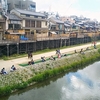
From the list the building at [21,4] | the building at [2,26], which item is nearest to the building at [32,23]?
the building at [2,26]

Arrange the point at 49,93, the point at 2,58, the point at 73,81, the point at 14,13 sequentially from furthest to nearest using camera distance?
the point at 14,13, the point at 2,58, the point at 73,81, the point at 49,93

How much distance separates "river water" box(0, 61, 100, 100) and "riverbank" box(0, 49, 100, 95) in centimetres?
87

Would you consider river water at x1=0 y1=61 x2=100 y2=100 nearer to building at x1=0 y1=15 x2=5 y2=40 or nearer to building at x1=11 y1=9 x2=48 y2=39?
building at x1=11 y1=9 x2=48 y2=39

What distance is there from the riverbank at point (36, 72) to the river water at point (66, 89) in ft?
2.84

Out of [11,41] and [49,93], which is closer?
[49,93]

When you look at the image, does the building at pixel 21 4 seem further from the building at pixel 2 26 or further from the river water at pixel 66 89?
the river water at pixel 66 89

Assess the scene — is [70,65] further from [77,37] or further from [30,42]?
[77,37]

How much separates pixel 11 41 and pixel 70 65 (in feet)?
40.6

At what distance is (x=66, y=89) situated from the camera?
81.4ft

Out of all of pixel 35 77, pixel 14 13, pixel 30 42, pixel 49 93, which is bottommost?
pixel 49 93

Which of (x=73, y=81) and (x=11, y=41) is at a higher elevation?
(x=11, y=41)

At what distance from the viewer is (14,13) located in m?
43.9

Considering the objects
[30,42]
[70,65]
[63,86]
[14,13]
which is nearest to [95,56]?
[70,65]

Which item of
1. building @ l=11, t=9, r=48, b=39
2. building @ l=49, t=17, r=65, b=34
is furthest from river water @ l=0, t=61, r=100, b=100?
building @ l=49, t=17, r=65, b=34
